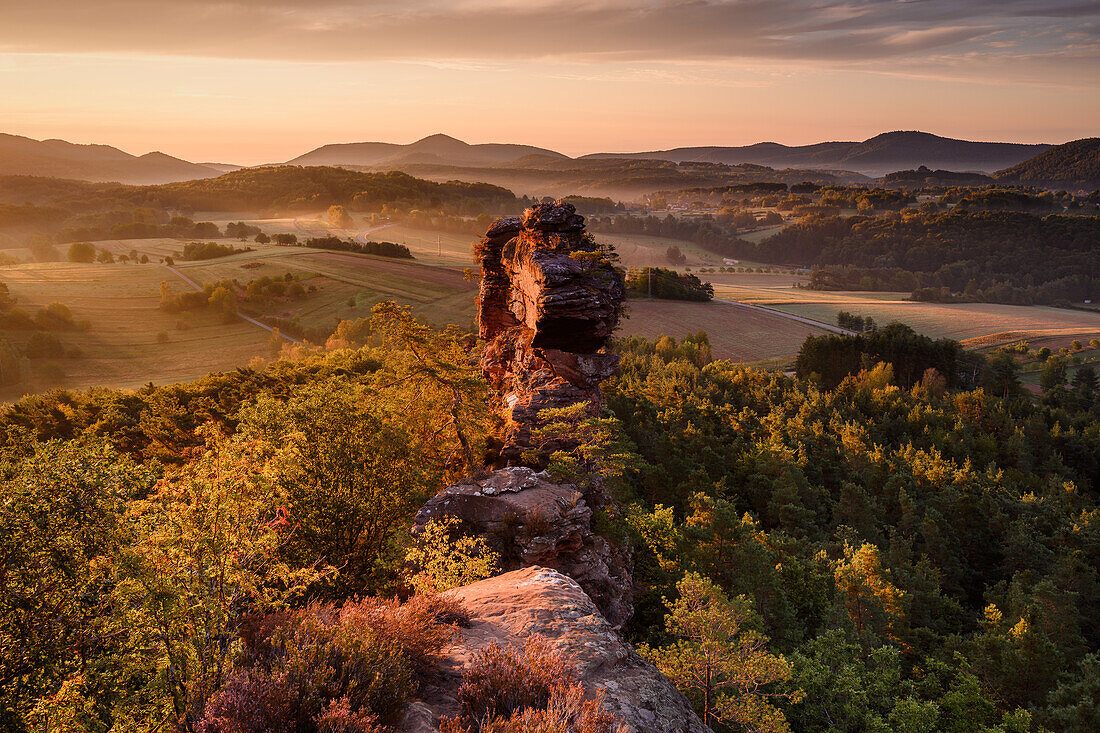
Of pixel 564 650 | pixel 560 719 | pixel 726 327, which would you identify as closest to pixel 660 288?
pixel 726 327

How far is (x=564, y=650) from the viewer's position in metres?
14.8

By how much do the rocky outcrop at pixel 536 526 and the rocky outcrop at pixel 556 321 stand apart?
20.1 feet

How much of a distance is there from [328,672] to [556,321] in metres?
27.1

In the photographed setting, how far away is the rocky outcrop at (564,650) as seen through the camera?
42.6 feet

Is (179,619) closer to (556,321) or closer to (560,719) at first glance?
(560,719)

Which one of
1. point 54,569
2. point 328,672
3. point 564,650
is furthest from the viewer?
point 564,650

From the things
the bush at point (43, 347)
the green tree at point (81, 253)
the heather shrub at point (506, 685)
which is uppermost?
the green tree at point (81, 253)

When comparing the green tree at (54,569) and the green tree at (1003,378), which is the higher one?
the green tree at (54,569)

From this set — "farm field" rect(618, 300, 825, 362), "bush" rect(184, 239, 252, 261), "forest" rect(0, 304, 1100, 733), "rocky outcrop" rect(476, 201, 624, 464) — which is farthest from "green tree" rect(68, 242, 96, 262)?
"rocky outcrop" rect(476, 201, 624, 464)

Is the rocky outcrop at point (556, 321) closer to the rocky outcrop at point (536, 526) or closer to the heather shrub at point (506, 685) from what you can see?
the rocky outcrop at point (536, 526)

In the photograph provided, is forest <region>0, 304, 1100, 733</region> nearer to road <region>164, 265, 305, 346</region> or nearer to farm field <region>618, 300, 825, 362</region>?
farm field <region>618, 300, 825, 362</region>

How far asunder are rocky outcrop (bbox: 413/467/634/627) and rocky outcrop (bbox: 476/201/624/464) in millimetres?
6116

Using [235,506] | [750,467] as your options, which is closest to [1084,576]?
[750,467]

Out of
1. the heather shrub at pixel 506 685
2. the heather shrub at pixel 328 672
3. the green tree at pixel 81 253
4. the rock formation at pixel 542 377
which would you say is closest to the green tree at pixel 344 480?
the rock formation at pixel 542 377
